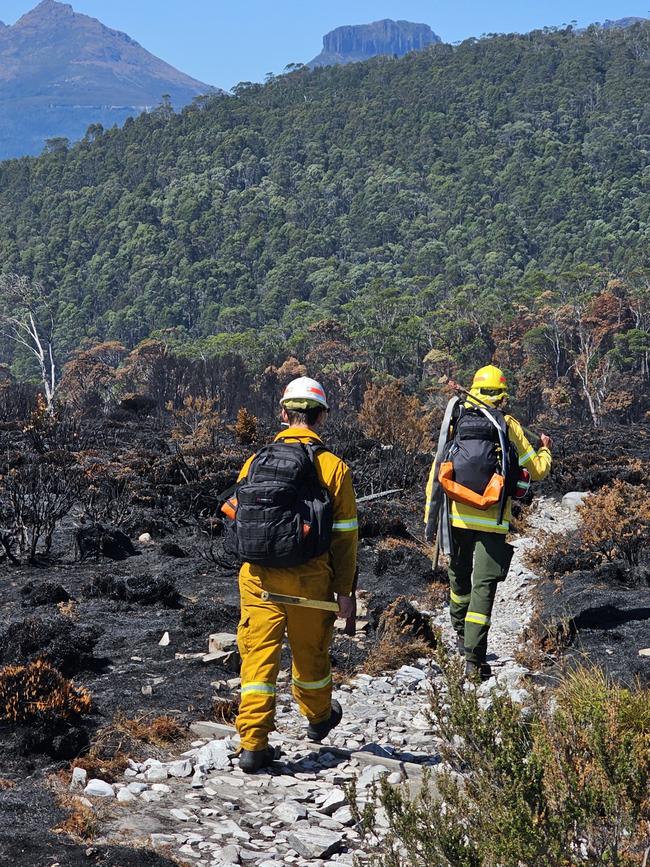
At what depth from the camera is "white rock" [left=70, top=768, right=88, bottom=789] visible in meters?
4.01

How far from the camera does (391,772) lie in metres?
4.20

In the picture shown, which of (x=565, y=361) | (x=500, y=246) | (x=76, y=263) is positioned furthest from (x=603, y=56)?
(x=565, y=361)

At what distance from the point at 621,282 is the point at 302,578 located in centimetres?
5524

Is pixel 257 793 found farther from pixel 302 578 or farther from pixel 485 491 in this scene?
pixel 485 491

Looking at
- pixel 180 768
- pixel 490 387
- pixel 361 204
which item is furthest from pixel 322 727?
pixel 361 204

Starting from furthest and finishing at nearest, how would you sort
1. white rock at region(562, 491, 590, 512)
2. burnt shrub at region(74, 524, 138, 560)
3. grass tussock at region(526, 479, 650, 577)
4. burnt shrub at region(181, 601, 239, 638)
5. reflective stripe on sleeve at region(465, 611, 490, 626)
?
white rock at region(562, 491, 590, 512)
burnt shrub at region(74, 524, 138, 560)
grass tussock at region(526, 479, 650, 577)
burnt shrub at region(181, 601, 239, 638)
reflective stripe on sleeve at region(465, 611, 490, 626)

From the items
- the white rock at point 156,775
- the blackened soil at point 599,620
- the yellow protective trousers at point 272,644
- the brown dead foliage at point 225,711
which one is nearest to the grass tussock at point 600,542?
the blackened soil at point 599,620

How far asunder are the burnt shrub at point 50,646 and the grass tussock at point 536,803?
318 cm

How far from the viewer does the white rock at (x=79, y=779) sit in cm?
401

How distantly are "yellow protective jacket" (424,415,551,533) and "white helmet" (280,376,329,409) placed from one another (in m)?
1.57

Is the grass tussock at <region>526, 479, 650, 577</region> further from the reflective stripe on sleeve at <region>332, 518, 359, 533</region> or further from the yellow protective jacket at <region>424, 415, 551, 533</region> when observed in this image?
the reflective stripe on sleeve at <region>332, 518, 359, 533</region>

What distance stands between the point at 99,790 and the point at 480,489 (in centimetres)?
264

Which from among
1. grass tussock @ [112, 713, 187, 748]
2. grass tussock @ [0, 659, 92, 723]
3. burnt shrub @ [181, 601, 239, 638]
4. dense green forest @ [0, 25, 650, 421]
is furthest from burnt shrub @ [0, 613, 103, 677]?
dense green forest @ [0, 25, 650, 421]

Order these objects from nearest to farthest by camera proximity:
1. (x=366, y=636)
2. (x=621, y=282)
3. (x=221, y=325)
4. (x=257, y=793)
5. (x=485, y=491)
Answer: (x=257, y=793) < (x=485, y=491) < (x=366, y=636) < (x=621, y=282) < (x=221, y=325)
